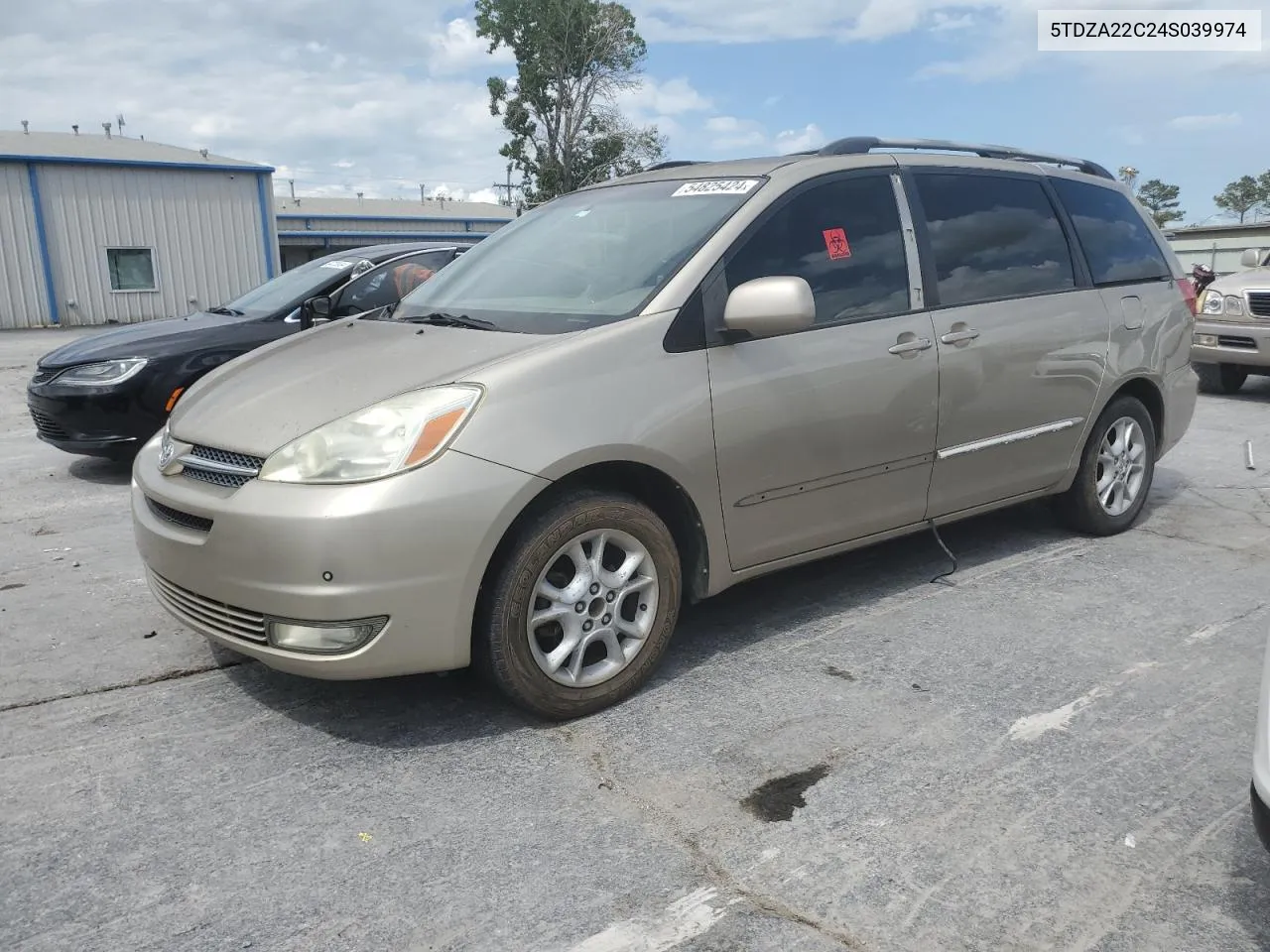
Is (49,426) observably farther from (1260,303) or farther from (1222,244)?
(1222,244)

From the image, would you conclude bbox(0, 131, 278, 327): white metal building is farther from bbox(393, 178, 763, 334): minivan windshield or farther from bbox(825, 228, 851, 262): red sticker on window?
bbox(825, 228, 851, 262): red sticker on window

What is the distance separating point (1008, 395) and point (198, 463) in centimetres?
322

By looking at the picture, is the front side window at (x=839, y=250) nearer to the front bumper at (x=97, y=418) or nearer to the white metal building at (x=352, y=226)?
the front bumper at (x=97, y=418)

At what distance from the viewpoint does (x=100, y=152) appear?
88.2ft

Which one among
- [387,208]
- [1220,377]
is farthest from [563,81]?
[1220,377]

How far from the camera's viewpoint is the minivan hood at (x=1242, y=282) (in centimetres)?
973

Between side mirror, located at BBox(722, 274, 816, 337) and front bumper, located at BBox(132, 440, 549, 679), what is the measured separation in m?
0.91

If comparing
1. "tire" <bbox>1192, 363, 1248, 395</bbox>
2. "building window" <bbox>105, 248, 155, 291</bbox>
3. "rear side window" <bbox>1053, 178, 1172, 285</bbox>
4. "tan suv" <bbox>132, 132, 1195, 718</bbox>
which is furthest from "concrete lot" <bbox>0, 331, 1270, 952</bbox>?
"building window" <bbox>105, 248, 155, 291</bbox>

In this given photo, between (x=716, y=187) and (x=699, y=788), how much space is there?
87.6 inches

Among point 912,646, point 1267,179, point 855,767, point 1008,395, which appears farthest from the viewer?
point 1267,179

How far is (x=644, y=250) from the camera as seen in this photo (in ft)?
12.3

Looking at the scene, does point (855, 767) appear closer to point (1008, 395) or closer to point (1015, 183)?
point (1008, 395)

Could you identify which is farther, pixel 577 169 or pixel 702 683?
pixel 577 169

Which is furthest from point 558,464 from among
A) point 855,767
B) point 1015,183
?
point 1015,183
